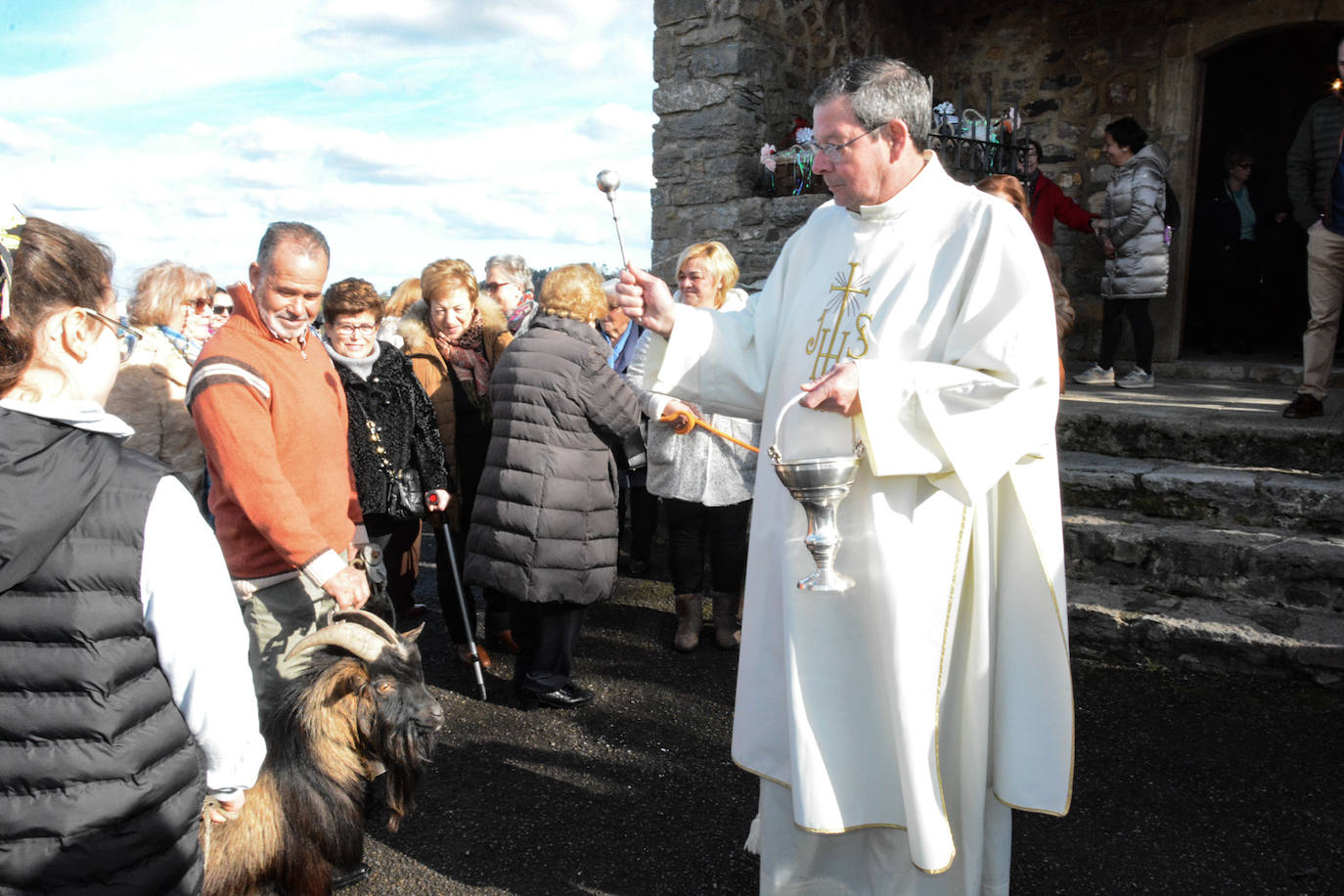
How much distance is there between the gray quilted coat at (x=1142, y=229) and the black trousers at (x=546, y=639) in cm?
543

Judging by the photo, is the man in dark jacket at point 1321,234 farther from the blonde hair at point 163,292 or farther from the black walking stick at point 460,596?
the blonde hair at point 163,292

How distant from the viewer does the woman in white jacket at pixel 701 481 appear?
4789 mm

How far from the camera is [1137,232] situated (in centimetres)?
754

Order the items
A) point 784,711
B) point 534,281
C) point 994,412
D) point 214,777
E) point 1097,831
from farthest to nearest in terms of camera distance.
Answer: point 534,281 < point 1097,831 < point 784,711 < point 994,412 < point 214,777

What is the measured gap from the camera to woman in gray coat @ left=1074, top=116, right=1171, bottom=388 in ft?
24.7

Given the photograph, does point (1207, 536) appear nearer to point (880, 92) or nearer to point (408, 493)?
point (880, 92)

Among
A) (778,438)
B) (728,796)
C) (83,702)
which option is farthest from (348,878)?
(778,438)

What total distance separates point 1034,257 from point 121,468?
6.55ft

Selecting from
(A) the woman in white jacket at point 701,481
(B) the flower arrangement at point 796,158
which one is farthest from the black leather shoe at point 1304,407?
(B) the flower arrangement at point 796,158

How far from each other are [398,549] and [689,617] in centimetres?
155

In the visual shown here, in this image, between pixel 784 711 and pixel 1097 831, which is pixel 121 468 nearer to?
pixel 784 711

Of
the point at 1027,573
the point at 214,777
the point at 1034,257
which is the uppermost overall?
the point at 1034,257

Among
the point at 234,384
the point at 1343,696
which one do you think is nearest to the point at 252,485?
the point at 234,384

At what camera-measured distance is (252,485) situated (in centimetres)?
269
